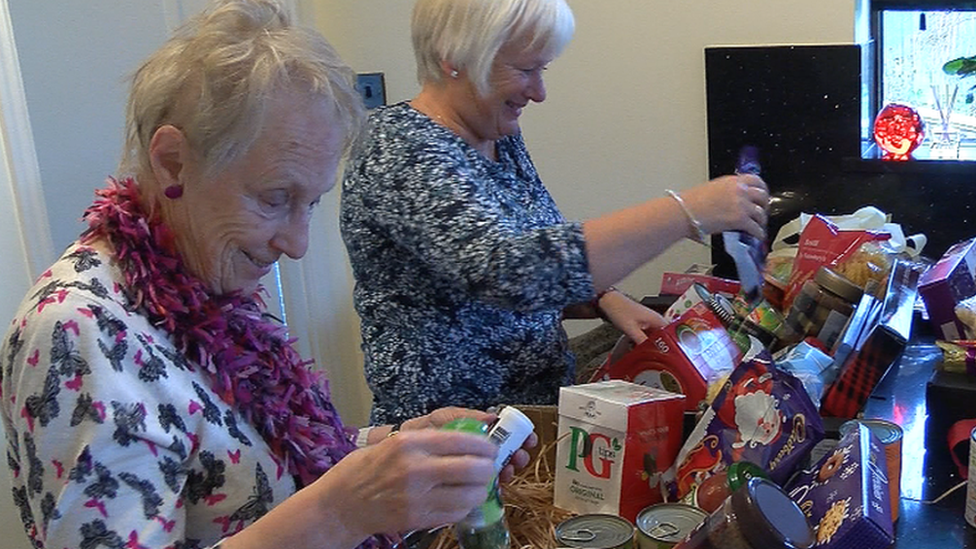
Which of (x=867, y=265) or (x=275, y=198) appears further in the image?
(x=867, y=265)

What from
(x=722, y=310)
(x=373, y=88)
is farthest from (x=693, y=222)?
(x=373, y=88)

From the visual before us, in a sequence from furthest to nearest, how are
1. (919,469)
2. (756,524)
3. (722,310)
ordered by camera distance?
(722,310)
(919,469)
(756,524)

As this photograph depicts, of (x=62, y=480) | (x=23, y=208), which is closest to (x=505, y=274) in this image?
(x=62, y=480)

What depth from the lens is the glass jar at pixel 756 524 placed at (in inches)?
29.9

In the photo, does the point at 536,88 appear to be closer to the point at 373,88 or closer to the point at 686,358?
the point at 686,358

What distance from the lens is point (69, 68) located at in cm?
210

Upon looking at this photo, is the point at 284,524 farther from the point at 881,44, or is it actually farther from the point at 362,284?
the point at 881,44

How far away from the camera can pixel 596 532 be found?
950mm

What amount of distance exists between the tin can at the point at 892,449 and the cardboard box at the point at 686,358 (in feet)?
0.59

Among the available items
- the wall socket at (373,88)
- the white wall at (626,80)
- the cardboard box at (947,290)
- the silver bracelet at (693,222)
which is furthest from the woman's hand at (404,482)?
the wall socket at (373,88)

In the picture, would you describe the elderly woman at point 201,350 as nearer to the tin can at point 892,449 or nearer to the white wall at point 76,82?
the tin can at point 892,449

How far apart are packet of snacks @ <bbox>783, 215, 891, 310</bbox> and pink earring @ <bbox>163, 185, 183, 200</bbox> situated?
0.94 m

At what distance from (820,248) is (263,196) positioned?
0.97 m

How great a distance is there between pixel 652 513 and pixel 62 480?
0.53m
